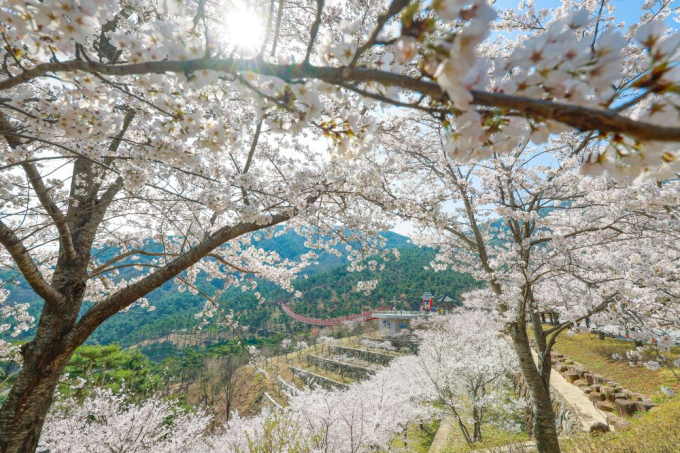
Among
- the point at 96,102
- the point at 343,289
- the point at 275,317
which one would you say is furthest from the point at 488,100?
the point at 343,289

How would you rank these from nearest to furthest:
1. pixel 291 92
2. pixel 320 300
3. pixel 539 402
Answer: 1. pixel 291 92
2. pixel 539 402
3. pixel 320 300

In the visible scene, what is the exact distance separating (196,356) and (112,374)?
12790 mm

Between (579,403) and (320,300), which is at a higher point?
(320,300)

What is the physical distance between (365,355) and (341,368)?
2.71m

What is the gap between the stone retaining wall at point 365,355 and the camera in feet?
78.7

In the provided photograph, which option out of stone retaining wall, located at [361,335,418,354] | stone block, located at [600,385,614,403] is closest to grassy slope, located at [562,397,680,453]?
stone block, located at [600,385,614,403]

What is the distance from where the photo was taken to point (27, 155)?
246 cm

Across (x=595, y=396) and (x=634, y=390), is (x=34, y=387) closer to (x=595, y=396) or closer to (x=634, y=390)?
(x=595, y=396)

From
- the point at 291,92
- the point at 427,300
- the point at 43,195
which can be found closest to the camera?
the point at 291,92

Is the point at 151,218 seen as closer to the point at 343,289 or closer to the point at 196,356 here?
the point at 196,356

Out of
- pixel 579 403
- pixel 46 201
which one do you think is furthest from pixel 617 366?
pixel 46 201

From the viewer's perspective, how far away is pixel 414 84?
2.73 ft

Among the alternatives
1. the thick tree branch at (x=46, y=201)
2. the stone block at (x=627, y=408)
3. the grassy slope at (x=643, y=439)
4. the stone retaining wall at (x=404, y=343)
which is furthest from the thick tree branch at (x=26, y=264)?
the stone retaining wall at (x=404, y=343)

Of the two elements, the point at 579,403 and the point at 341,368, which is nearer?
the point at 579,403
